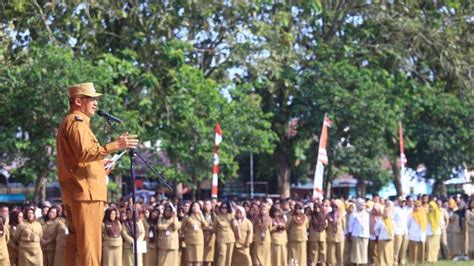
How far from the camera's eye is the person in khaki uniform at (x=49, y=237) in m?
20.6

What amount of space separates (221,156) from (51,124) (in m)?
6.03

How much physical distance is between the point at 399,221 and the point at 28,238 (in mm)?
9713

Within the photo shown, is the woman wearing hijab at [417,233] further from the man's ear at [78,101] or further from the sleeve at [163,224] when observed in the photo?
the man's ear at [78,101]

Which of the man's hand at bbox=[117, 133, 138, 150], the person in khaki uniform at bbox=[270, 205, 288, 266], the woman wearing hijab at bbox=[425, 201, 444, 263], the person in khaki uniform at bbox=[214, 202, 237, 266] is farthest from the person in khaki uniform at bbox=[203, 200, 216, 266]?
the man's hand at bbox=[117, 133, 138, 150]

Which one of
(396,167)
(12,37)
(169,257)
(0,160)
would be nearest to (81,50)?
(12,37)

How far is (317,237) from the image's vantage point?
79.5 ft

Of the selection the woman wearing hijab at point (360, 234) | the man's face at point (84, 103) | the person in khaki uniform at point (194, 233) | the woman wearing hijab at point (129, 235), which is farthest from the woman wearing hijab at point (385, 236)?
the man's face at point (84, 103)

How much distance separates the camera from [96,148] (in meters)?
9.30

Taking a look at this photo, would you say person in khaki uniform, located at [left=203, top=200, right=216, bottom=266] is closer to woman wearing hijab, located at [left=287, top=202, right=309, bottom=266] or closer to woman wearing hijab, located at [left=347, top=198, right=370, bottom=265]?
woman wearing hijab, located at [left=287, top=202, right=309, bottom=266]

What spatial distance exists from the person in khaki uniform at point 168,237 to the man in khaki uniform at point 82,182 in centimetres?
1196

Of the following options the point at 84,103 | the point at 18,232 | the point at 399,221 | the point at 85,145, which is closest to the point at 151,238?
the point at 18,232

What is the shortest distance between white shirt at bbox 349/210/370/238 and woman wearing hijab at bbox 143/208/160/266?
5.13 m

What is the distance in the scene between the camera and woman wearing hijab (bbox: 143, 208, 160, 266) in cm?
2178

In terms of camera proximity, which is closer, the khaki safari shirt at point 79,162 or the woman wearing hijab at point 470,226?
the khaki safari shirt at point 79,162
